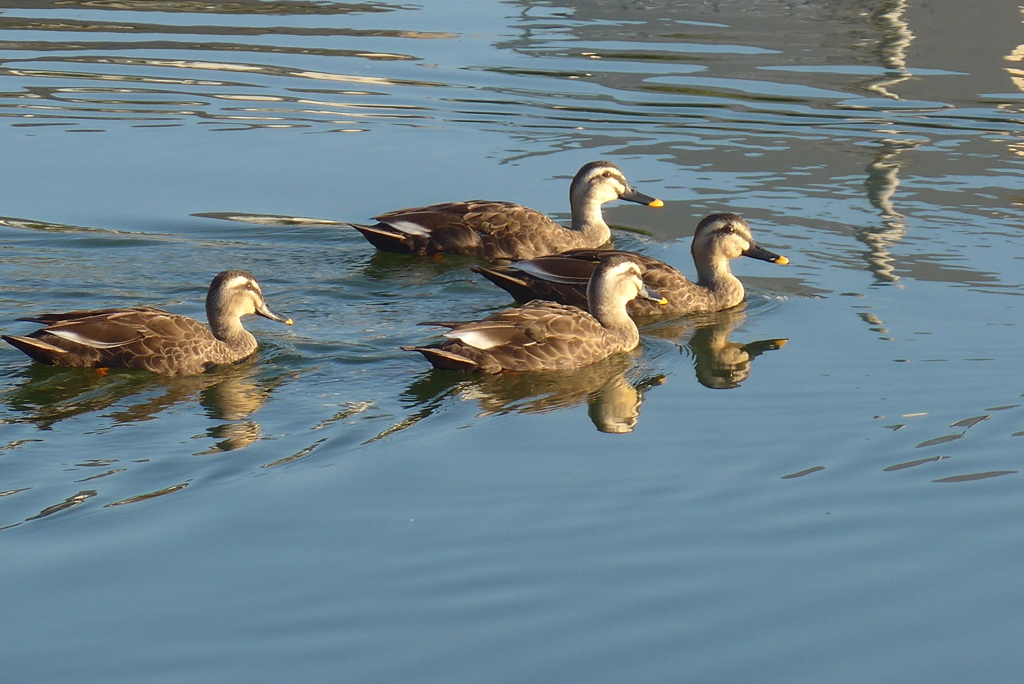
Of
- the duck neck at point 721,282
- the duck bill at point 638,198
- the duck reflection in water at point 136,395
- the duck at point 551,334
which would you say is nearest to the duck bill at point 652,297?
the duck at point 551,334

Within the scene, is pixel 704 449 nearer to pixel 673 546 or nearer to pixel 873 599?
pixel 673 546

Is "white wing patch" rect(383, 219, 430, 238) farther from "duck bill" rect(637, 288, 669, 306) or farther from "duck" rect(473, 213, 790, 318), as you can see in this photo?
"duck bill" rect(637, 288, 669, 306)

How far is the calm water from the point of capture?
5949mm

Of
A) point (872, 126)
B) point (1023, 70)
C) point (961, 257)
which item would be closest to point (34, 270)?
point (961, 257)

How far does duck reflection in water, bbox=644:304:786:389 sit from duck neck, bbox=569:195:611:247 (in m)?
2.09

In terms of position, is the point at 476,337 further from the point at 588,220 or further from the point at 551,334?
the point at 588,220

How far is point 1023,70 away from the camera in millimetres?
18859

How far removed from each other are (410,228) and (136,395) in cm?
362

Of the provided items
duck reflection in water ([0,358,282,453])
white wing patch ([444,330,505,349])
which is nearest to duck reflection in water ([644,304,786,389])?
white wing patch ([444,330,505,349])

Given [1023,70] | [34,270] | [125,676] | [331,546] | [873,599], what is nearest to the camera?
[125,676]

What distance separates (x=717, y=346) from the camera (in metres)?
10.6

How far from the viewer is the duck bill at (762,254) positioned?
11570 millimetres

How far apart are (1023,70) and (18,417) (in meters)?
14.7

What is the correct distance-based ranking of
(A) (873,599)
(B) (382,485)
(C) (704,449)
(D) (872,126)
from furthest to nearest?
(D) (872,126), (C) (704,449), (B) (382,485), (A) (873,599)
